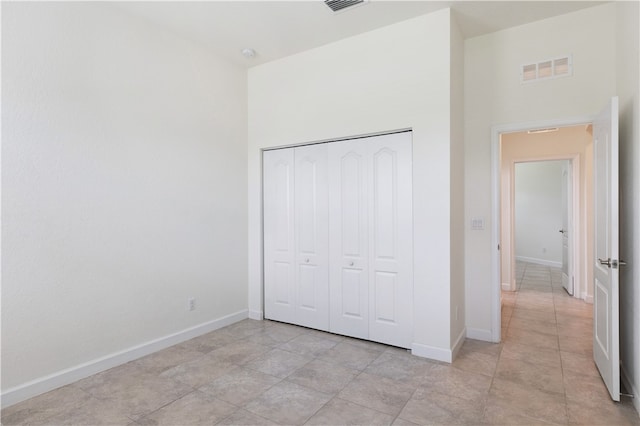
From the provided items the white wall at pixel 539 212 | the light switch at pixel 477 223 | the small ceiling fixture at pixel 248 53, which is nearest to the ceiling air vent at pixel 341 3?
the small ceiling fixture at pixel 248 53

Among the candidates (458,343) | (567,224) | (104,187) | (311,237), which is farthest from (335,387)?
(567,224)

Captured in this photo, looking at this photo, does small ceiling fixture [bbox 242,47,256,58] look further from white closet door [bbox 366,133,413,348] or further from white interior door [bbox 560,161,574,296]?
white interior door [bbox 560,161,574,296]

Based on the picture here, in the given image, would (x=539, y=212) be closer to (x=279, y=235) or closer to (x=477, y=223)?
(x=477, y=223)

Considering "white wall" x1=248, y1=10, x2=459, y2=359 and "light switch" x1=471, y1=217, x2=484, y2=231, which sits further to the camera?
"light switch" x1=471, y1=217, x2=484, y2=231

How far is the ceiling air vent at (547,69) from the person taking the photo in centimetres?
318

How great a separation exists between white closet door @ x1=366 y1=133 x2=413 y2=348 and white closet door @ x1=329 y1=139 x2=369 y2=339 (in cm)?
9

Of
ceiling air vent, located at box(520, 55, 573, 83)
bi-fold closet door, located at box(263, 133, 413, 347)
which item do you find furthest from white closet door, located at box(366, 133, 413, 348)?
ceiling air vent, located at box(520, 55, 573, 83)

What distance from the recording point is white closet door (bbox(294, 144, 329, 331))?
3785 millimetres

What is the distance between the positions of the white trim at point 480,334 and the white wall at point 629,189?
103cm

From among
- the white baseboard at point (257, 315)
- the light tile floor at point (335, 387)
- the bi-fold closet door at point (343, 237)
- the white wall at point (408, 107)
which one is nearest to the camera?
the light tile floor at point (335, 387)

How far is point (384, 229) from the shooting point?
3375 mm

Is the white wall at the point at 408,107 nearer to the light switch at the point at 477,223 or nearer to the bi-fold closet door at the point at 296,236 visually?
the bi-fold closet door at the point at 296,236

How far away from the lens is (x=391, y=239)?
11.0 ft

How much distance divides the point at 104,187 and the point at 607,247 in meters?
4.07
